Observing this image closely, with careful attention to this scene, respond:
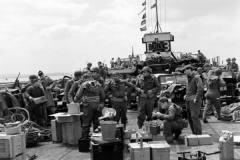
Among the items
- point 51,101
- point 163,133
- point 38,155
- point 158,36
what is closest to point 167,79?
point 51,101

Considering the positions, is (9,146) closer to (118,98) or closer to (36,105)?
(118,98)

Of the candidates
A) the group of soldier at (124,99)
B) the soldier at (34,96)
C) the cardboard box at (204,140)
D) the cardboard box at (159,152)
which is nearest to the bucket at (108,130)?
the cardboard box at (159,152)

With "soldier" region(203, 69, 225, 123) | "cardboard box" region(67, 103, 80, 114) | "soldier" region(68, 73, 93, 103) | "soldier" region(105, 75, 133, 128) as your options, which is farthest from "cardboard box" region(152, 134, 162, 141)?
"soldier" region(203, 69, 225, 123)

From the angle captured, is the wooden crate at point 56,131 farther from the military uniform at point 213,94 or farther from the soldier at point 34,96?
the military uniform at point 213,94

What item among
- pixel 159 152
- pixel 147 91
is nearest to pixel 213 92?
pixel 147 91

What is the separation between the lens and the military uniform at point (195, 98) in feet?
32.9

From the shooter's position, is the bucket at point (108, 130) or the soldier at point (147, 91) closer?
the bucket at point (108, 130)

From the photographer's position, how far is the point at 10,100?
1185cm

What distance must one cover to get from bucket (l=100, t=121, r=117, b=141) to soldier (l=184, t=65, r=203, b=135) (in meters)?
2.89

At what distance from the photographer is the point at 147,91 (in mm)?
10961

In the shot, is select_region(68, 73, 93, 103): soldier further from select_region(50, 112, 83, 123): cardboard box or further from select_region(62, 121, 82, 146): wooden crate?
select_region(62, 121, 82, 146): wooden crate

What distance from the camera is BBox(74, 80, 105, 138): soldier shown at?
33.3 ft

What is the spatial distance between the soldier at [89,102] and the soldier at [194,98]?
215 centimetres

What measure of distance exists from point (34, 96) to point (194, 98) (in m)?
4.89
